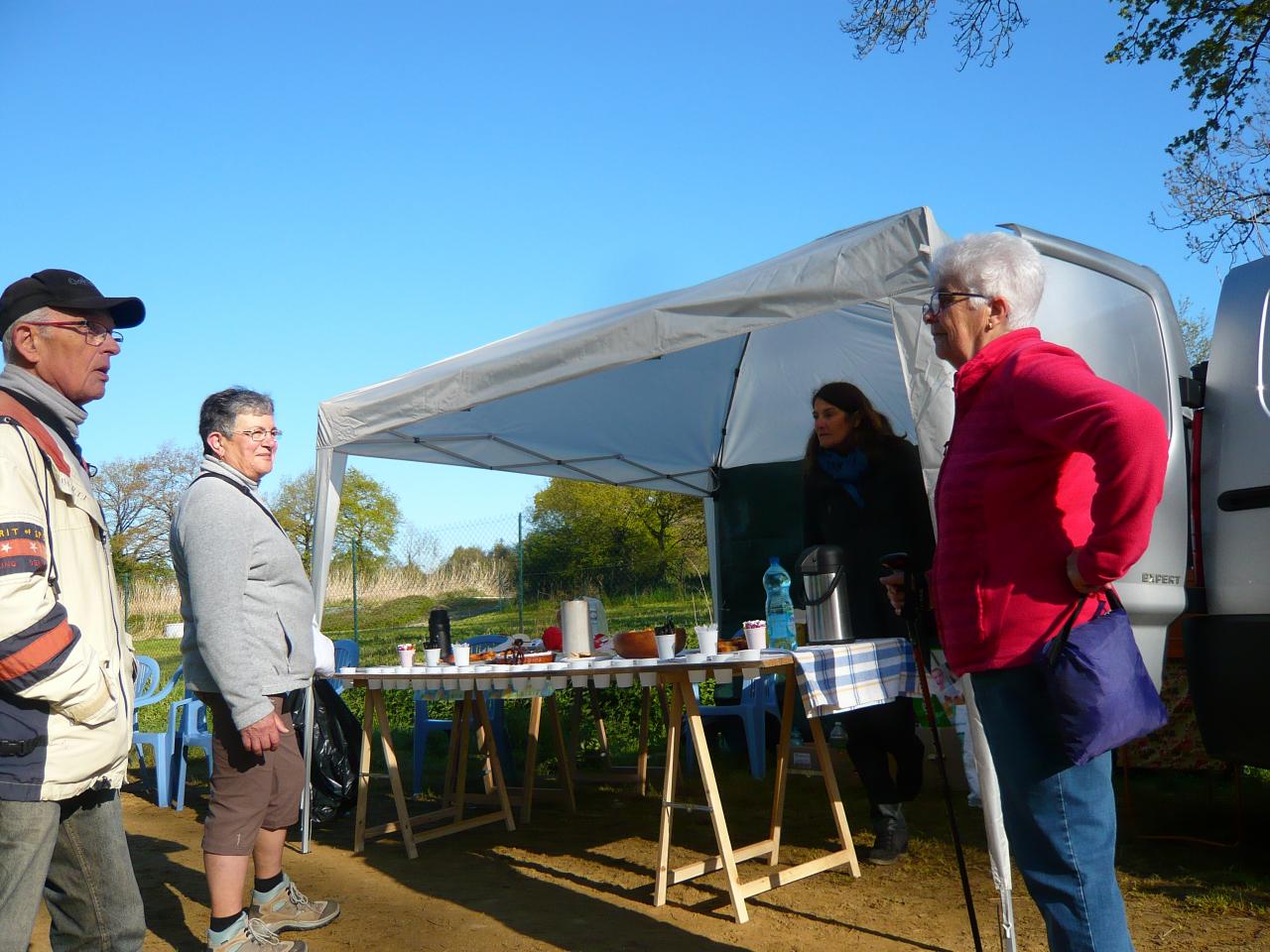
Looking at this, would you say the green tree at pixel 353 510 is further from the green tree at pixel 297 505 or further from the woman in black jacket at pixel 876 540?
the woman in black jacket at pixel 876 540

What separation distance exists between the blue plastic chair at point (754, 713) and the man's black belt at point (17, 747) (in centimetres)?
430

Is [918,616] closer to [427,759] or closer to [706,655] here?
[706,655]

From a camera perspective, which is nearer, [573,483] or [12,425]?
[12,425]

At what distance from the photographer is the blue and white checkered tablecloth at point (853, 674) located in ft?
10.7

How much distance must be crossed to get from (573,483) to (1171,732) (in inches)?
486

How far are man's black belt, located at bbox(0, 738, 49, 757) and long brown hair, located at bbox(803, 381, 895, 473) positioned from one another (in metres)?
3.05

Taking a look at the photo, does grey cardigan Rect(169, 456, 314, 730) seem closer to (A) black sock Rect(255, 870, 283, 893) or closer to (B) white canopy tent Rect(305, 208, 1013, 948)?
(A) black sock Rect(255, 870, 283, 893)

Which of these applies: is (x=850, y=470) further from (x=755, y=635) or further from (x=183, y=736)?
(x=183, y=736)

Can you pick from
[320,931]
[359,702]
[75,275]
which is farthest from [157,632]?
[75,275]

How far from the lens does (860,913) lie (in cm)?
345

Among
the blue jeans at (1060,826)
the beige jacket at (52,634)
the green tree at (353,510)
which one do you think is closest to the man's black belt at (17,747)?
the beige jacket at (52,634)

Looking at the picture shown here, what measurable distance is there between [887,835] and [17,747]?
124 inches

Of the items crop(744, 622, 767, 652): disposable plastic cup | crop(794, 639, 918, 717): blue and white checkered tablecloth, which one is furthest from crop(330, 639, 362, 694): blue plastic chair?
crop(794, 639, 918, 717): blue and white checkered tablecloth

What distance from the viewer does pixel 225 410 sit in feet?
10.7
